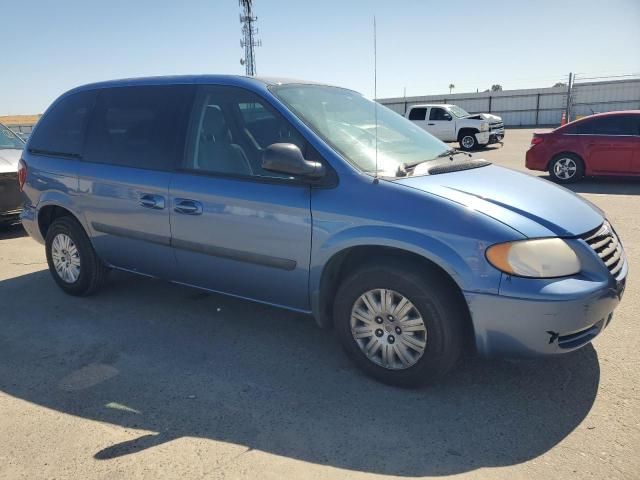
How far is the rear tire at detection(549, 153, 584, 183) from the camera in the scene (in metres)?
10.7

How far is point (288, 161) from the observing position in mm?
3047

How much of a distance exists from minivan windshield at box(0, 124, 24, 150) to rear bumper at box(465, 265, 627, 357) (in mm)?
7647

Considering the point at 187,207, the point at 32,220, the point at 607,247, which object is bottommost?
the point at 32,220

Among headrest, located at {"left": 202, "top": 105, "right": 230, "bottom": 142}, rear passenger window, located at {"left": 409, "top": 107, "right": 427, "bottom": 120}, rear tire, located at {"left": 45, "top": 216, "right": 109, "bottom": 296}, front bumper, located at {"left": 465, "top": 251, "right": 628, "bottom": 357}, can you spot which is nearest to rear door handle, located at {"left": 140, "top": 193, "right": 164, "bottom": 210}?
headrest, located at {"left": 202, "top": 105, "right": 230, "bottom": 142}

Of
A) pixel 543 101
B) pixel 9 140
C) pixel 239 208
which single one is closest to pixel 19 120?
pixel 543 101

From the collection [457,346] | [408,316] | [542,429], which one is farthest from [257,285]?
[542,429]

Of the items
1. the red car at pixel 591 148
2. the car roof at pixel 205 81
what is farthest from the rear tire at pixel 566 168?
the car roof at pixel 205 81

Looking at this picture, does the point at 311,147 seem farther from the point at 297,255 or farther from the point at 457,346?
the point at 457,346

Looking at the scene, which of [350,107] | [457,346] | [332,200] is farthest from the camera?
[350,107]

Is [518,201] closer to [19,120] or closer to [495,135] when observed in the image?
[495,135]

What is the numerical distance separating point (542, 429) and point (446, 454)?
1.84 feet

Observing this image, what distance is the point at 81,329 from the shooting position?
4121 mm

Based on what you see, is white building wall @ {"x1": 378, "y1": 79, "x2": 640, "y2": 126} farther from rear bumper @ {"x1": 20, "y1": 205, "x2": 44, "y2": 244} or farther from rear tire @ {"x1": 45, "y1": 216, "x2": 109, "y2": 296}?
rear tire @ {"x1": 45, "y1": 216, "x2": 109, "y2": 296}

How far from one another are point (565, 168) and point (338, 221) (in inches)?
365
